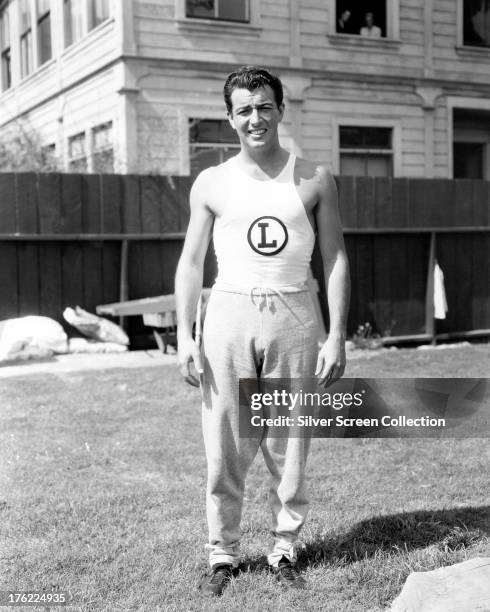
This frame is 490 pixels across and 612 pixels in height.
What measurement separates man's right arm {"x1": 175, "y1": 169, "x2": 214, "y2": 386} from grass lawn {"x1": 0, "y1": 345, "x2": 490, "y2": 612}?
2.52 ft

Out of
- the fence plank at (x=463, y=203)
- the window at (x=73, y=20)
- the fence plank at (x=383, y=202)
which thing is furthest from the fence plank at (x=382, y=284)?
the window at (x=73, y=20)

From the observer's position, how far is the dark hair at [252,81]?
263cm

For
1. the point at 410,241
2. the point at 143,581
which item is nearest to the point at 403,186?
the point at 410,241

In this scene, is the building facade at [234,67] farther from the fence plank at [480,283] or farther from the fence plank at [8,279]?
the fence plank at [480,283]

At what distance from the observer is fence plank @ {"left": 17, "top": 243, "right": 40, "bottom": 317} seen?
770 cm

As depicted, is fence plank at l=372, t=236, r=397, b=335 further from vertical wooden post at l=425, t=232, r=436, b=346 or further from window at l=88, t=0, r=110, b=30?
window at l=88, t=0, r=110, b=30

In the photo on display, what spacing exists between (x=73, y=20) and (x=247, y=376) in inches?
318

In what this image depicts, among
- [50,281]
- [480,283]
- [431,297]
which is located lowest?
[431,297]

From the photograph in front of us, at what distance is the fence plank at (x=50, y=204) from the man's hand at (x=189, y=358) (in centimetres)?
526

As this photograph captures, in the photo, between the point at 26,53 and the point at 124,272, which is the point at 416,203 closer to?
the point at 124,272

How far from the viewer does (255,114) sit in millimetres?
2639

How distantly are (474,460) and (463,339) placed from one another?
18.3ft

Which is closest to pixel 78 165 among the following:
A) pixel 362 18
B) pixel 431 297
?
pixel 431 297

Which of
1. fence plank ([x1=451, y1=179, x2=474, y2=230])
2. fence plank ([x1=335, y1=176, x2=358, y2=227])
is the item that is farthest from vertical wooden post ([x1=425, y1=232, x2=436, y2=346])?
fence plank ([x1=335, y1=176, x2=358, y2=227])
